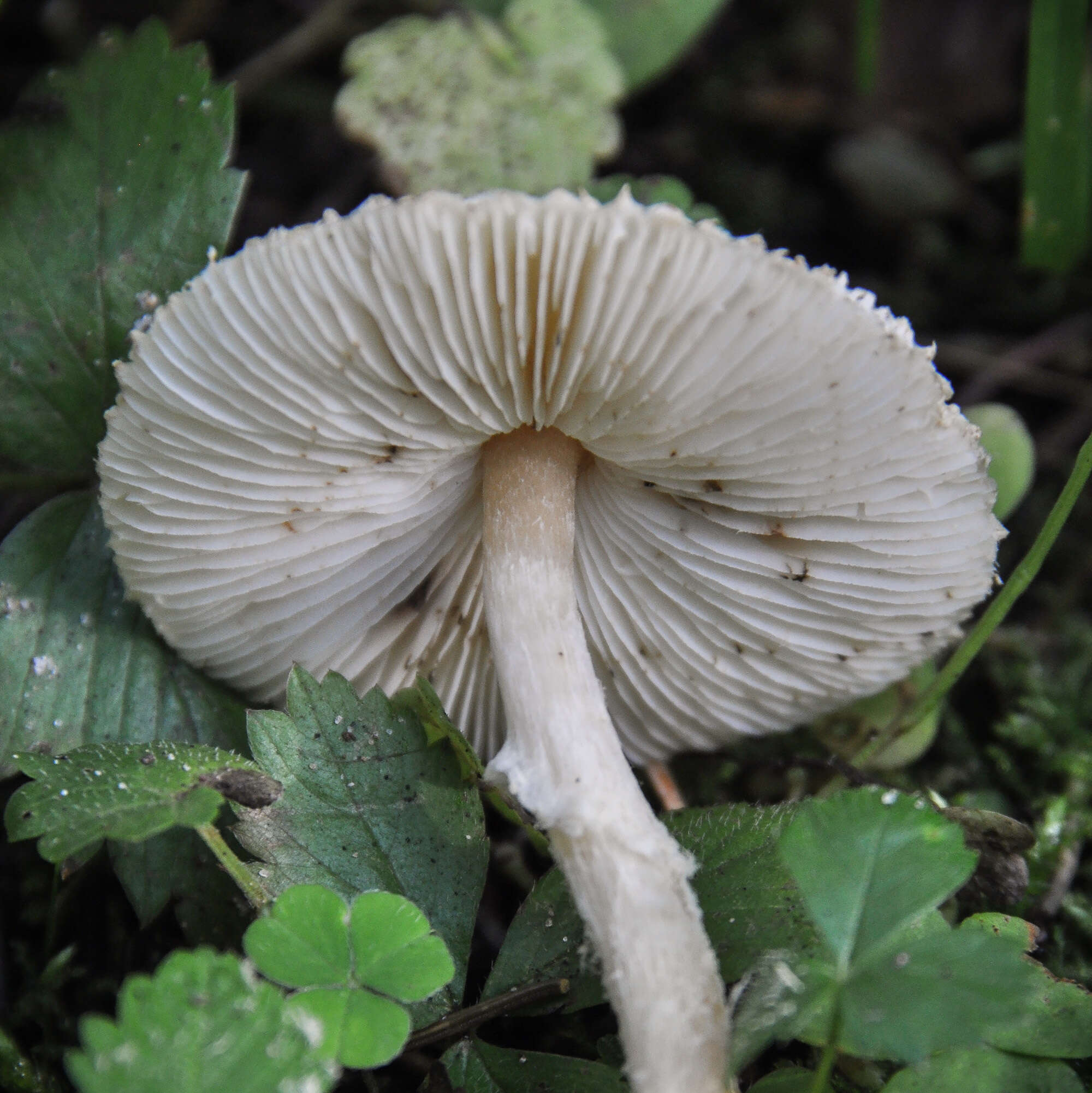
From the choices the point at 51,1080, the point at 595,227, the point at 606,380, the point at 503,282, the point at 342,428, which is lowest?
the point at 51,1080

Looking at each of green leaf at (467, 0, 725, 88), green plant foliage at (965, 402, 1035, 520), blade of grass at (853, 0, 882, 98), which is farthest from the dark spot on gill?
blade of grass at (853, 0, 882, 98)

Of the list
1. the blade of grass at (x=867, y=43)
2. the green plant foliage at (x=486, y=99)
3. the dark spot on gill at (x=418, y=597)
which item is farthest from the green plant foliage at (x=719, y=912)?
the blade of grass at (x=867, y=43)

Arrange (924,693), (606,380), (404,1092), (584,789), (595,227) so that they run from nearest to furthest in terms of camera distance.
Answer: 1. (595,227)
2. (606,380)
3. (584,789)
4. (404,1092)
5. (924,693)

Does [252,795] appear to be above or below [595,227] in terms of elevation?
below

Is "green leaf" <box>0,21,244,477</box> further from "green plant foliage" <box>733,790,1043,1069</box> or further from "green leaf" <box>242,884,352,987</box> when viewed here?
"green plant foliage" <box>733,790,1043,1069</box>

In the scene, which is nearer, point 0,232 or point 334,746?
point 334,746

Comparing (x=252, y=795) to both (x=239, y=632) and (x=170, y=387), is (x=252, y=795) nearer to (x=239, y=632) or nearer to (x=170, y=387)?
(x=239, y=632)

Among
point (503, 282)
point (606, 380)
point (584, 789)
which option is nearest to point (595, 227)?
point (503, 282)
